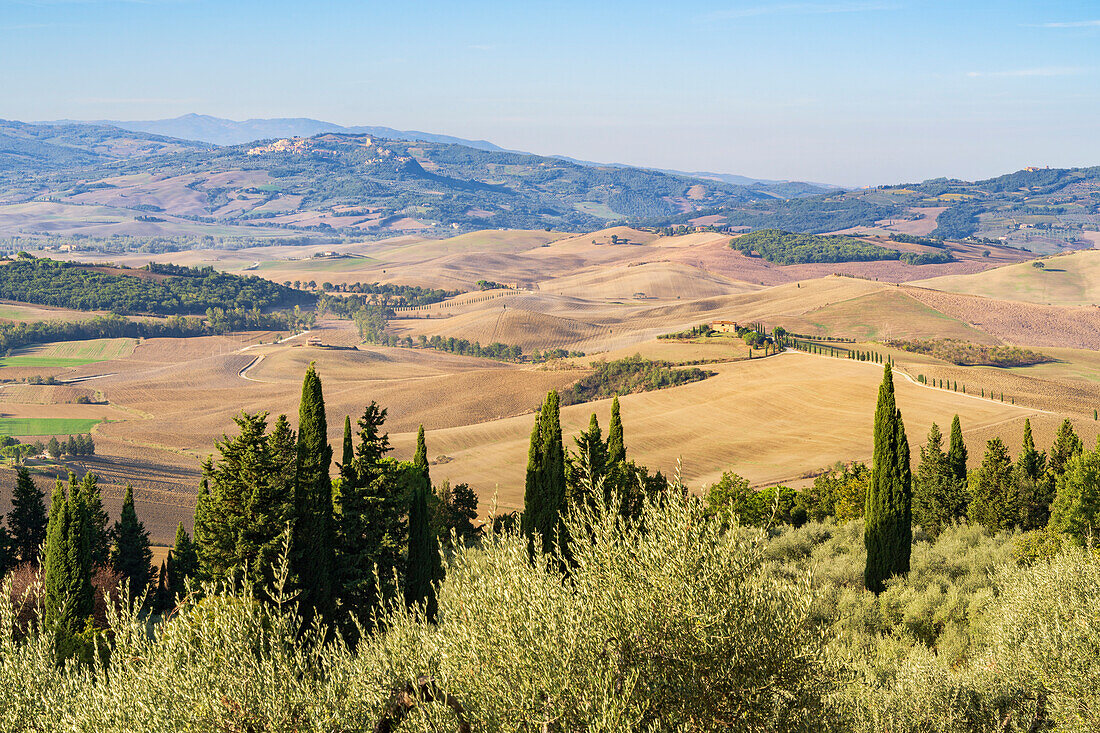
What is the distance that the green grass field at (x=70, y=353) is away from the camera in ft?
488

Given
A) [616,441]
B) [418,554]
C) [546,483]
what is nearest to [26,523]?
[418,554]

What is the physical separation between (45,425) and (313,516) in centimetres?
10382

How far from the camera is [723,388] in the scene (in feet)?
335

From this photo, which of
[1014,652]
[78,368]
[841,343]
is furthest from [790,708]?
[78,368]

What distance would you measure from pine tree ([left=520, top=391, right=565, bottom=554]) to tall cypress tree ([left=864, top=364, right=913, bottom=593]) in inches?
437

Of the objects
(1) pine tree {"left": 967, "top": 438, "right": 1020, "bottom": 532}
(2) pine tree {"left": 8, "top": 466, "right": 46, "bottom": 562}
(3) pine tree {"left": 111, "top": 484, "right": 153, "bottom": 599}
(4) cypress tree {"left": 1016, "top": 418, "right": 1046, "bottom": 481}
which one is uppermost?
(4) cypress tree {"left": 1016, "top": 418, "right": 1046, "bottom": 481}

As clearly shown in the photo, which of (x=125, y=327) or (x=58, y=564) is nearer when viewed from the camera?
(x=58, y=564)

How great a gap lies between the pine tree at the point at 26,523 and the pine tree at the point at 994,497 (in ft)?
150

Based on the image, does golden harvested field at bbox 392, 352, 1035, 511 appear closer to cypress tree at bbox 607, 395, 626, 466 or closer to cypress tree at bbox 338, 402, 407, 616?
cypress tree at bbox 607, 395, 626, 466

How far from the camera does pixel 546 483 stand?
111ft

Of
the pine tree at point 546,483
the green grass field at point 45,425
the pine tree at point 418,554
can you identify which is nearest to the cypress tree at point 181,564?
the pine tree at point 418,554

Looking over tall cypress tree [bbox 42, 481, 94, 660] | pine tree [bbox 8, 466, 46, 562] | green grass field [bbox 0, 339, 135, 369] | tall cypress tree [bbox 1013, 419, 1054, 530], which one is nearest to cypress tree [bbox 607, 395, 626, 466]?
tall cypress tree [bbox 1013, 419, 1054, 530]

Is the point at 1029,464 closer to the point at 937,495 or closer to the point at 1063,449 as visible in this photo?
the point at 937,495

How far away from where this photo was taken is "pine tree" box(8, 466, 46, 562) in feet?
144
